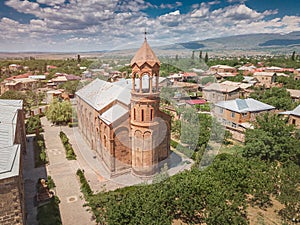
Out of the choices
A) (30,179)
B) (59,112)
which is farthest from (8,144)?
(59,112)

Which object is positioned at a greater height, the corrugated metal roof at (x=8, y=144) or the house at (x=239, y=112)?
the corrugated metal roof at (x=8, y=144)

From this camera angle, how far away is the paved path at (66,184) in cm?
1570

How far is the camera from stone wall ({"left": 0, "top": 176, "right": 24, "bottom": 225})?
1045cm

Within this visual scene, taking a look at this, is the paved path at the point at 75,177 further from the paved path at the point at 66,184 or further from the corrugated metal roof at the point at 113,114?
the corrugated metal roof at the point at 113,114

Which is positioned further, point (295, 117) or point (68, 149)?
point (295, 117)

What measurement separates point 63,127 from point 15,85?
132ft

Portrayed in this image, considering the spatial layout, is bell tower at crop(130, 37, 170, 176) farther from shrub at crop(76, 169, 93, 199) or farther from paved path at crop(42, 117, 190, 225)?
shrub at crop(76, 169, 93, 199)

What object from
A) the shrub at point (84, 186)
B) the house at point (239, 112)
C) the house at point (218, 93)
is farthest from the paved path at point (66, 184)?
the house at point (218, 93)

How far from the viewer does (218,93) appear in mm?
45719

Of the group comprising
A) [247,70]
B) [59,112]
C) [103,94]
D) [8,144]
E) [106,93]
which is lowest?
[59,112]

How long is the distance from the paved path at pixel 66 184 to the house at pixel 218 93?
2738 centimetres

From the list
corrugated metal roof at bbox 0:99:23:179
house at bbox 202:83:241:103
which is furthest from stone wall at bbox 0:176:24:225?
house at bbox 202:83:241:103

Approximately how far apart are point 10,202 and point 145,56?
479 inches

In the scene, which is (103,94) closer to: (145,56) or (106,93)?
(106,93)
